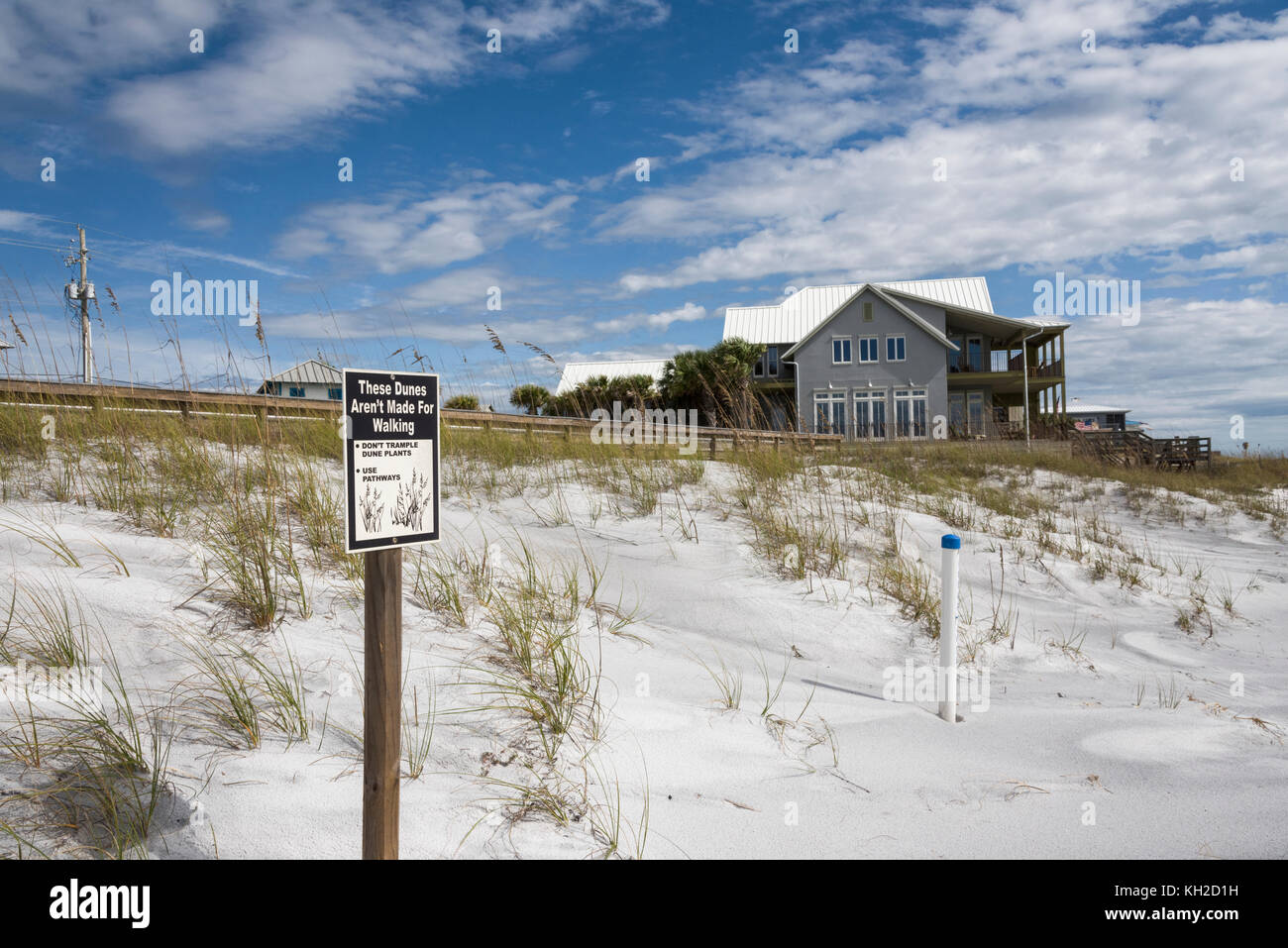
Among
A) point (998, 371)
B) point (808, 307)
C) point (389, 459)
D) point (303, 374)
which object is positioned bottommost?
point (389, 459)

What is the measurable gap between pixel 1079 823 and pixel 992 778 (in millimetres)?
450

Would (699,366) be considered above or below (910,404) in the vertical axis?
above

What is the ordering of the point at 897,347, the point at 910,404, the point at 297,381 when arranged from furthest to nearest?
1. the point at 897,347
2. the point at 910,404
3. the point at 297,381

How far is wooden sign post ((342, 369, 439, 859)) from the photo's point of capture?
2.24 m

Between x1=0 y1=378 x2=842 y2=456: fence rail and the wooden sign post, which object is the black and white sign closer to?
the wooden sign post

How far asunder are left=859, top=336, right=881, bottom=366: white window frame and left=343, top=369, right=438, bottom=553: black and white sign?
36.7m

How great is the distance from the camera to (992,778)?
12.1 feet

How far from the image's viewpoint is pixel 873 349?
3653 centimetres

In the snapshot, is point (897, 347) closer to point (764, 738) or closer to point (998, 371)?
point (998, 371)

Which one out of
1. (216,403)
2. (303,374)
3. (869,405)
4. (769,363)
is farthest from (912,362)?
(216,403)

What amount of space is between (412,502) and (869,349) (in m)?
37.1

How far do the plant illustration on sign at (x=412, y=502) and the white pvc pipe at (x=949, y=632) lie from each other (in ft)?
10.8

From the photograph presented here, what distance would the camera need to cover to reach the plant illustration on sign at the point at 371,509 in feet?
7.16
